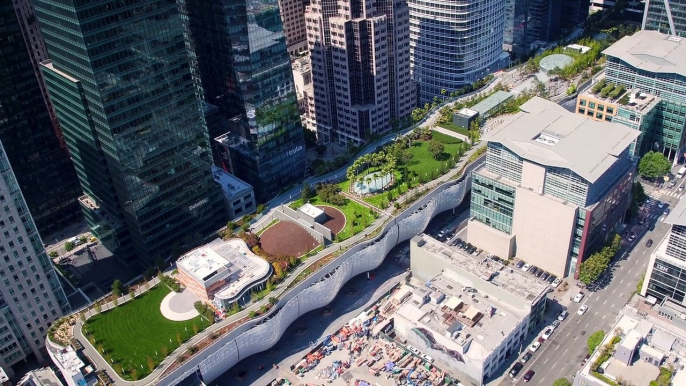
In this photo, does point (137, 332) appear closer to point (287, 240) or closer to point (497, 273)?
point (287, 240)

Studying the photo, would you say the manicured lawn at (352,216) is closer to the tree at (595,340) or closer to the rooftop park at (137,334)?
the rooftop park at (137,334)

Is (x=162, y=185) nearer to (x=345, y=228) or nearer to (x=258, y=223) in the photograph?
(x=258, y=223)

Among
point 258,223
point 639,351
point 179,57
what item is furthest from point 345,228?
point 639,351

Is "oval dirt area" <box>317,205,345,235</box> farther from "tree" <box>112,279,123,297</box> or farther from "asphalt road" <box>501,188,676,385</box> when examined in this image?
"asphalt road" <box>501,188,676,385</box>

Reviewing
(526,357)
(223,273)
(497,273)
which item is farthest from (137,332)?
(526,357)

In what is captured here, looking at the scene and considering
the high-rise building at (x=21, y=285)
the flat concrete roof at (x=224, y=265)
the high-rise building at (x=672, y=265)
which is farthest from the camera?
the flat concrete roof at (x=224, y=265)

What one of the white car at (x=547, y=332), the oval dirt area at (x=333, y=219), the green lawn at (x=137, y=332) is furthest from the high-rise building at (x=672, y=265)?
the green lawn at (x=137, y=332)
